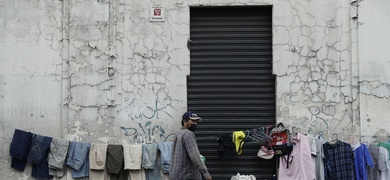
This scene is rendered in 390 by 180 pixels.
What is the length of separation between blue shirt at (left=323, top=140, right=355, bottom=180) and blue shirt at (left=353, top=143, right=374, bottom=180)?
0.08 metres

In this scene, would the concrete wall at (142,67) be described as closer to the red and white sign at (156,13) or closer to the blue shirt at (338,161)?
the red and white sign at (156,13)

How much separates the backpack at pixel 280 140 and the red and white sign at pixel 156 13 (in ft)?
8.65

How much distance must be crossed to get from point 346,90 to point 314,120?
0.72m

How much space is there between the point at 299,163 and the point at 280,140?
1.59 ft

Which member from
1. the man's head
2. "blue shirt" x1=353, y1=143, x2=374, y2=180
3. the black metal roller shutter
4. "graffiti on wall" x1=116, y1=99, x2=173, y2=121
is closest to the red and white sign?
the black metal roller shutter

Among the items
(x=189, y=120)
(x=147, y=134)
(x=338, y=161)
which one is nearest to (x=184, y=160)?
(x=189, y=120)

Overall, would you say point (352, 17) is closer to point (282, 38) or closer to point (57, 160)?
point (282, 38)

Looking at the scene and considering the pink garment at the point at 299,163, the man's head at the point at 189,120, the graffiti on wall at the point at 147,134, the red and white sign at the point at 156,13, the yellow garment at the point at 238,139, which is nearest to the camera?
the man's head at the point at 189,120

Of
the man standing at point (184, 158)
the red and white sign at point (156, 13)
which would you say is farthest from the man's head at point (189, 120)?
the red and white sign at point (156, 13)

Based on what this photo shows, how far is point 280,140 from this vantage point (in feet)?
37.9

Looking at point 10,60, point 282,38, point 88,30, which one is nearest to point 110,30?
point 88,30

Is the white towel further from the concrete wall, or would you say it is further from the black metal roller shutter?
the black metal roller shutter

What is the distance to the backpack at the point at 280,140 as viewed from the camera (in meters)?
11.5

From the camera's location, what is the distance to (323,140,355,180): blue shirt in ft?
37.4
